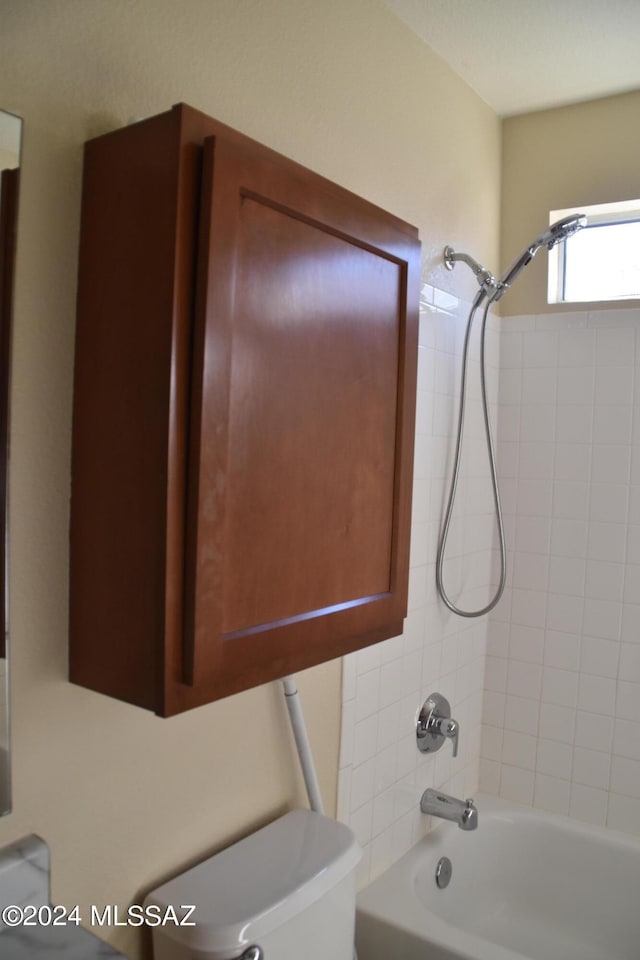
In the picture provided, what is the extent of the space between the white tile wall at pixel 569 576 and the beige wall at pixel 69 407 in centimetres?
98

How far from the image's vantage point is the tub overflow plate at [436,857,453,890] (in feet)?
6.98

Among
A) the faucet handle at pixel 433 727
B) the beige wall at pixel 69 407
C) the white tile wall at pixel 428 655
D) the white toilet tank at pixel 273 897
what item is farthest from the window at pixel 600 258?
the white toilet tank at pixel 273 897

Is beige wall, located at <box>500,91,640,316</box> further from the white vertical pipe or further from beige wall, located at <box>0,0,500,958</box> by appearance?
the white vertical pipe

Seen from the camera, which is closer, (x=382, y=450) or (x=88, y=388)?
(x=88, y=388)

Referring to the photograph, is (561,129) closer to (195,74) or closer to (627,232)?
(627,232)

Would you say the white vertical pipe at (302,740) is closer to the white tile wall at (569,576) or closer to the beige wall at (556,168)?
the white tile wall at (569,576)

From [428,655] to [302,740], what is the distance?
739 mm

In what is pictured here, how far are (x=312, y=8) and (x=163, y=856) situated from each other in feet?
5.47

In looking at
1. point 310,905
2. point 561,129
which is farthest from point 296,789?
point 561,129

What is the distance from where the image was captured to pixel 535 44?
6.57 ft

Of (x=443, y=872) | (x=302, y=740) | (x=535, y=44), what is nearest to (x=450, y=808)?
(x=443, y=872)

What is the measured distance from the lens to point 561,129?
7.88 feet

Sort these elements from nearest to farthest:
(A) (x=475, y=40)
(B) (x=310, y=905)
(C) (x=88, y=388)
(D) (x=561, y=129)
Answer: (C) (x=88, y=388), (B) (x=310, y=905), (A) (x=475, y=40), (D) (x=561, y=129)

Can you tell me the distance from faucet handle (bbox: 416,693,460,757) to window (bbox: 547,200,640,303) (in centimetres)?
136
